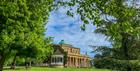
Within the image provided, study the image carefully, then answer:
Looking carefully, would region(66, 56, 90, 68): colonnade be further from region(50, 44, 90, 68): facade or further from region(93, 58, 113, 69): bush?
region(93, 58, 113, 69): bush

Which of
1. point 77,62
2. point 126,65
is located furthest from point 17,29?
point 77,62

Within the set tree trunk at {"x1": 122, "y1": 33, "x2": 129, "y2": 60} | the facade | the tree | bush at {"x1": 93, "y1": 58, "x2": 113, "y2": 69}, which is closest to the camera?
tree trunk at {"x1": 122, "y1": 33, "x2": 129, "y2": 60}

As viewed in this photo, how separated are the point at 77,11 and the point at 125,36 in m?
22.7

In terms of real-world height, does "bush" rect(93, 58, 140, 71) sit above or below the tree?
below

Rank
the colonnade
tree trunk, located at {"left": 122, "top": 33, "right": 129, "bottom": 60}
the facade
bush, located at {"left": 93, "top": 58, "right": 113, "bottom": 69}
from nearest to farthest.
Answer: tree trunk, located at {"left": 122, "top": 33, "right": 129, "bottom": 60} → bush, located at {"left": 93, "top": 58, "right": 113, "bottom": 69} → the facade → the colonnade

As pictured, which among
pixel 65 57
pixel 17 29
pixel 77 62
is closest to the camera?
pixel 17 29

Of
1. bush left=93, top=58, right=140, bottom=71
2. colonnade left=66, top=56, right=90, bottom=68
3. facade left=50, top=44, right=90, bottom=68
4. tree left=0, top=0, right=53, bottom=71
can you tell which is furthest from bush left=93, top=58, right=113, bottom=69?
colonnade left=66, top=56, right=90, bottom=68

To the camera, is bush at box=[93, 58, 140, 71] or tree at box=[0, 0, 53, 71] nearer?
bush at box=[93, 58, 140, 71]

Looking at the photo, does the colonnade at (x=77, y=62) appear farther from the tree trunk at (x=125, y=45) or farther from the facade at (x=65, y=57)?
Answer: the tree trunk at (x=125, y=45)

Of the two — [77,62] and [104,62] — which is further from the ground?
[77,62]

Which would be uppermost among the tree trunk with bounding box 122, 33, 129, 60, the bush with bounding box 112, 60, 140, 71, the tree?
the tree

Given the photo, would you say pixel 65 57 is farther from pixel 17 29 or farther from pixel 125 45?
pixel 125 45

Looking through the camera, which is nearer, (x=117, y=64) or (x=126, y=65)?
(x=126, y=65)

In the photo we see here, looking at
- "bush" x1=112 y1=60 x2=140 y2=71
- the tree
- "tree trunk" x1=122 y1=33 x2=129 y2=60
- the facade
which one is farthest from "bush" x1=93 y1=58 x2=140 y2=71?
the facade
